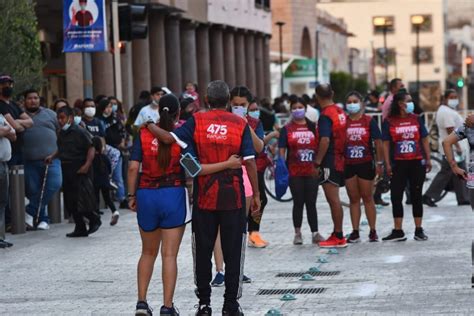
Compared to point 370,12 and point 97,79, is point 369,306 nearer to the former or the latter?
point 97,79

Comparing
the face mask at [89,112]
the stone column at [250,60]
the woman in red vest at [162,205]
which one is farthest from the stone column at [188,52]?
the woman in red vest at [162,205]

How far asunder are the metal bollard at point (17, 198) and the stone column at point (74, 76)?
15.2 metres

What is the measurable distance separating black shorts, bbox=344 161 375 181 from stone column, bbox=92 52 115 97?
2016 cm

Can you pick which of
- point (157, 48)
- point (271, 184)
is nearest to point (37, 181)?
point (271, 184)

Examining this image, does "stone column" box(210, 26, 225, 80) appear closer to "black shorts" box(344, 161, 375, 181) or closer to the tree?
the tree

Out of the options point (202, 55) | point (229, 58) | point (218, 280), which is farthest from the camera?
point (229, 58)

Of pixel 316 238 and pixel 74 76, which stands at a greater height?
pixel 74 76

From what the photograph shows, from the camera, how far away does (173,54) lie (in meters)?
47.5

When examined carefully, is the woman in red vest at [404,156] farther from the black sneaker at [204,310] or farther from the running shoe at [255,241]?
the black sneaker at [204,310]

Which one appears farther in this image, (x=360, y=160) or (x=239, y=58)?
(x=239, y=58)

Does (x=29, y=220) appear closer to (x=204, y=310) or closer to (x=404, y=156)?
(x=404, y=156)

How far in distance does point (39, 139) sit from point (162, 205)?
8701 millimetres

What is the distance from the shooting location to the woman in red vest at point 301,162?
1673 cm

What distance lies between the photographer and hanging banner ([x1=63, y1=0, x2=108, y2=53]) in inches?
955
